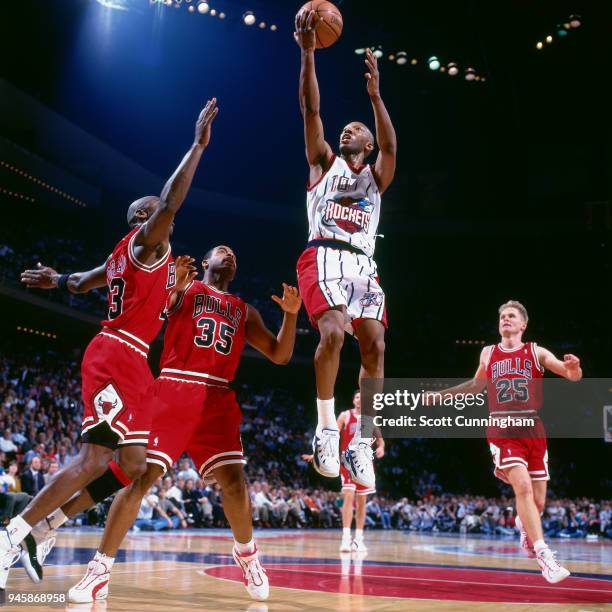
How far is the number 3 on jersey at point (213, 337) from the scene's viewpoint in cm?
578

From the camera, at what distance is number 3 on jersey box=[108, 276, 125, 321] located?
531 cm

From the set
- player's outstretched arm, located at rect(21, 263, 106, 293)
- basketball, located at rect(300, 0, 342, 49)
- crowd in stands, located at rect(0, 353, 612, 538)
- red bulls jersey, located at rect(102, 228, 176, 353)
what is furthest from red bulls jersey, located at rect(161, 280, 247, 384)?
crowd in stands, located at rect(0, 353, 612, 538)

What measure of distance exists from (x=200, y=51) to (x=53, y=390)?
1092 centimetres

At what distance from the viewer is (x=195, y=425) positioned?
559 centimetres

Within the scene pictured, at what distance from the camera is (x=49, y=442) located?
16047 mm

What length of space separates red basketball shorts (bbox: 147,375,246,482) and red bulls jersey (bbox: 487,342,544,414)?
2.81m

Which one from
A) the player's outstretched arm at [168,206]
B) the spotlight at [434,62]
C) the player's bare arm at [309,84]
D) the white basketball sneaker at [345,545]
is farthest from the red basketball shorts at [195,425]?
the spotlight at [434,62]

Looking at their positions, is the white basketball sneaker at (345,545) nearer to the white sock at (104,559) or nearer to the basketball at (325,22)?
the white sock at (104,559)

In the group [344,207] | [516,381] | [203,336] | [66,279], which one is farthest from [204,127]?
[516,381]

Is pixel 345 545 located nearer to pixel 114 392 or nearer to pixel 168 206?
pixel 114 392

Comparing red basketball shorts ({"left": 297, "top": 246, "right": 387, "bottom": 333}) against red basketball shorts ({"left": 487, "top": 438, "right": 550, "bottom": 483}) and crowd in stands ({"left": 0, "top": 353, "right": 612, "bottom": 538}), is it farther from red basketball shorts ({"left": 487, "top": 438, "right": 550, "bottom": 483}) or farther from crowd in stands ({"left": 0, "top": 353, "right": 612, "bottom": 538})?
crowd in stands ({"left": 0, "top": 353, "right": 612, "bottom": 538})

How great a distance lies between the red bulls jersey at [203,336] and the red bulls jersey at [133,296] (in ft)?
1.32

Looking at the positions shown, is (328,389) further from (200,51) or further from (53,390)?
(200,51)

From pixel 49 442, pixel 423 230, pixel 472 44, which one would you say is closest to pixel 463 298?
pixel 423 230
